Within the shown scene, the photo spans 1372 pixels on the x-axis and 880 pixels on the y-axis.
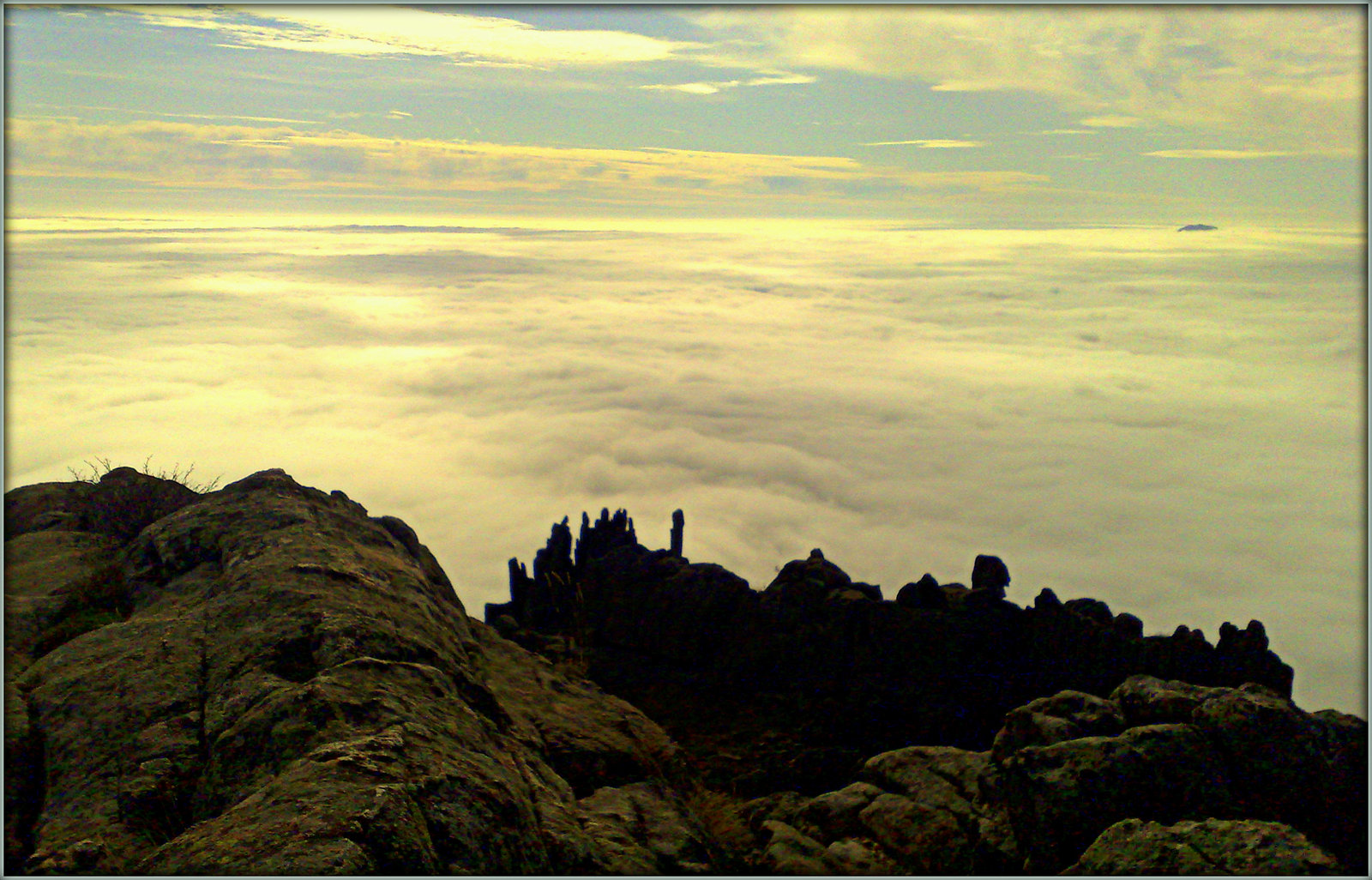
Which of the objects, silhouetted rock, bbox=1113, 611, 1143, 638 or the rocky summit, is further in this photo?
silhouetted rock, bbox=1113, 611, 1143, 638

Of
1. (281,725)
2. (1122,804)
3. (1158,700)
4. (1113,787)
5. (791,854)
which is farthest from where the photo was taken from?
(1158,700)

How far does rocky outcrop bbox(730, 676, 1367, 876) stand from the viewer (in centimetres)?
1205

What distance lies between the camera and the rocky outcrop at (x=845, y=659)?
117ft

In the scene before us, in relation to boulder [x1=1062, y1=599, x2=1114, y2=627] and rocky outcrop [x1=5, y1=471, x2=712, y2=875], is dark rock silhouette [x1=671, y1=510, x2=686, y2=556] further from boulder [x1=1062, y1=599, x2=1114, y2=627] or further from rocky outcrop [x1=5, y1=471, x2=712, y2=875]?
rocky outcrop [x1=5, y1=471, x2=712, y2=875]

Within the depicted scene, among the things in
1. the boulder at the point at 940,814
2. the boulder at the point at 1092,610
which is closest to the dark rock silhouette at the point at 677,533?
the boulder at the point at 1092,610

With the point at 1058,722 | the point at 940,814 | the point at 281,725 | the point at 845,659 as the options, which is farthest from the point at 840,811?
the point at 845,659

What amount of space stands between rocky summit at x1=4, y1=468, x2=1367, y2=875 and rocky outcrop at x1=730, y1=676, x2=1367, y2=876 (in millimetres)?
48

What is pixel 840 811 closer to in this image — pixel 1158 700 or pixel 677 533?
pixel 1158 700

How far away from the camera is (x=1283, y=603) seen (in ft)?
352

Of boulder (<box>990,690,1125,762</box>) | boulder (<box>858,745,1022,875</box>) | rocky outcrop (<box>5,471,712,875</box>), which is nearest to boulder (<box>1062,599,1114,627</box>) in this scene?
boulder (<box>858,745,1022,875</box>)

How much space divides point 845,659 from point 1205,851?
31.6m

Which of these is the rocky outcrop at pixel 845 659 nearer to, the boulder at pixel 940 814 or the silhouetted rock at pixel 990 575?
the silhouetted rock at pixel 990 575

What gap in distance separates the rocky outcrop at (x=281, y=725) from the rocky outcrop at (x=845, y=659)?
59.5ft

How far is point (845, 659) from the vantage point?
139 feet
